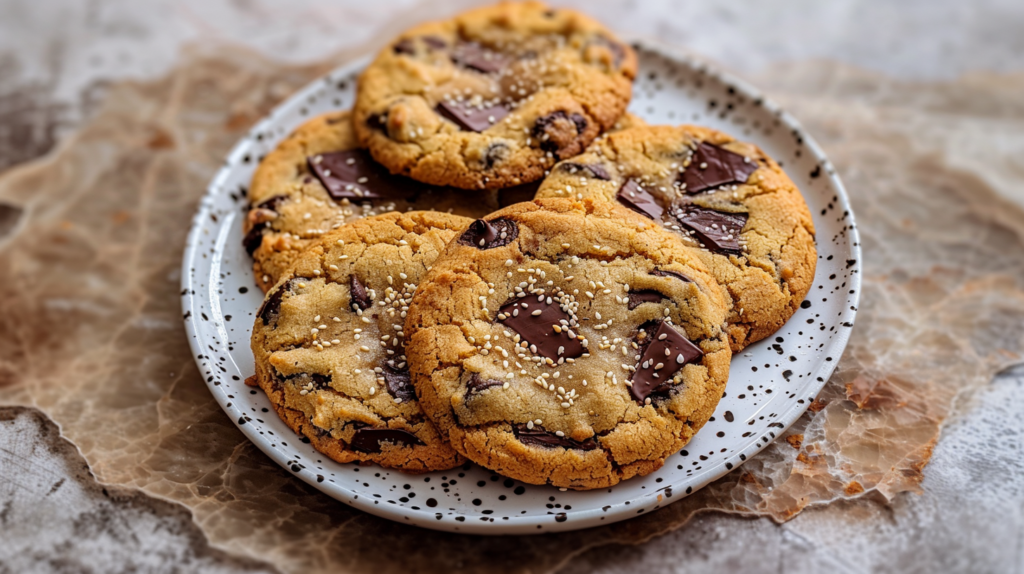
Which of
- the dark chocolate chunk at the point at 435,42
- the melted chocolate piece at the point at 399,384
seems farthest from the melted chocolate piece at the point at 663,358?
the dark chocolate chunk at the point at 435,42

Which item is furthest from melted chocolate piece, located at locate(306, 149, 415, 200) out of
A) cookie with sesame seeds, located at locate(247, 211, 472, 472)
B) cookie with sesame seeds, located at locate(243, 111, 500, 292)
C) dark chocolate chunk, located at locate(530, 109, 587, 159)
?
dark chocolate chunk, located at locate(530, 109, 587, 159)

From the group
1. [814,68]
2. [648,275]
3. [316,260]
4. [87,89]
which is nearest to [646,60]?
[814,68]

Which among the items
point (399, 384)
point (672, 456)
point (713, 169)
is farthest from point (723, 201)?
point (399, 384)

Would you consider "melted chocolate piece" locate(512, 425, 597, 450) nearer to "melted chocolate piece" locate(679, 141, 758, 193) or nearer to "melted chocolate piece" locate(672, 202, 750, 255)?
"melted chocolate piece" locate(672, 202, 750, 255)

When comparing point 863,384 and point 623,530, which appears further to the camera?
point 863,384

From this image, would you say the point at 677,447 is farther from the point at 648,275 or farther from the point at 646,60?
the point at 646,60

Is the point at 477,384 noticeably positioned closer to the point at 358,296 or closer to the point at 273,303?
the point at 358,296
